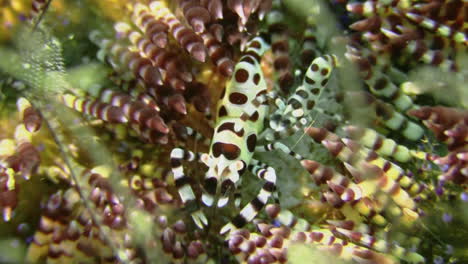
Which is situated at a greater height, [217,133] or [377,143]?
[377,143]

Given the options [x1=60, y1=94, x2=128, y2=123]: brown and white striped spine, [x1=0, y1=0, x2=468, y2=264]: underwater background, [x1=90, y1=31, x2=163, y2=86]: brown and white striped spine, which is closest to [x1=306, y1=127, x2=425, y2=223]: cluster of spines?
[x1=0, y1=0, x2=468, y2=264]: underwater background

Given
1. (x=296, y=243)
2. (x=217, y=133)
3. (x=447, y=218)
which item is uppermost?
(x=217, y=133)

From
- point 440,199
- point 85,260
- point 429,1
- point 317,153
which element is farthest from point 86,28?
point 440,199

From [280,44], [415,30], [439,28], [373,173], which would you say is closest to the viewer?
[373,173]

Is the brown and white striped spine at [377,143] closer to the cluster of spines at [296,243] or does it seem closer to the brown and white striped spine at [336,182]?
the brown and white striped spine at [336,182]

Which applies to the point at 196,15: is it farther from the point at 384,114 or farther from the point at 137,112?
the point at 384,114

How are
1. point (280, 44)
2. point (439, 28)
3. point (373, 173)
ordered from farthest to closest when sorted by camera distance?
point (280, 44)
point (439, 28)
point (373, 173)

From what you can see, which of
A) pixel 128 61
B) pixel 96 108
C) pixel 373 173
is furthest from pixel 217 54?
pixel 373 173

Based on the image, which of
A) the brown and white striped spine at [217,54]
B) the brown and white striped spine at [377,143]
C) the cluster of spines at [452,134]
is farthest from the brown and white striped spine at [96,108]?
the cluster of spines at [452,134]
